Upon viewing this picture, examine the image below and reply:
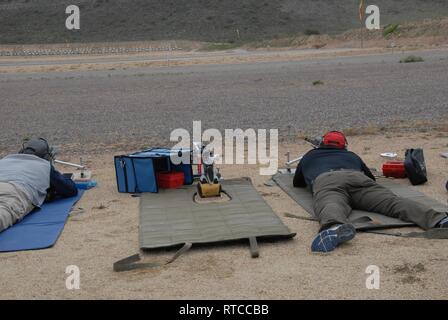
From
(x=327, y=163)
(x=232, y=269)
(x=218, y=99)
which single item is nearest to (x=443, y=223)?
(x=327, y=163)

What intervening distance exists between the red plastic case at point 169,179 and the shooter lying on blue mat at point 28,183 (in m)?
1.06

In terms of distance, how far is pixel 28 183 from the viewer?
24.3 feet

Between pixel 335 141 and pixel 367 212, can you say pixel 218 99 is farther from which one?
pixel 367 212

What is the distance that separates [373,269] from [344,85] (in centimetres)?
1529

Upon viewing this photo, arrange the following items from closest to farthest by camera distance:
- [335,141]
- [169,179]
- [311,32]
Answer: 1. [335,141]
2. [169,179]
3. [311,32]

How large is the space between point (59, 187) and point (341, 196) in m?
3.42

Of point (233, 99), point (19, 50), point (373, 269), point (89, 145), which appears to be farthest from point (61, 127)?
point (19, 50)

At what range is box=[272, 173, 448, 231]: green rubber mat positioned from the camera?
21.0 ft

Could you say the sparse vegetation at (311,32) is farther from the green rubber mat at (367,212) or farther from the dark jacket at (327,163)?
the dark jacket at (327,163)

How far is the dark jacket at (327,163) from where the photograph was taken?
24.4 feet

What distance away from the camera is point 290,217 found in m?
7.01

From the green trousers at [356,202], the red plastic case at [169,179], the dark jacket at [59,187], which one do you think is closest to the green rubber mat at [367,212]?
the green trousers at [356,202]

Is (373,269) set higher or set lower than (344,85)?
lower
